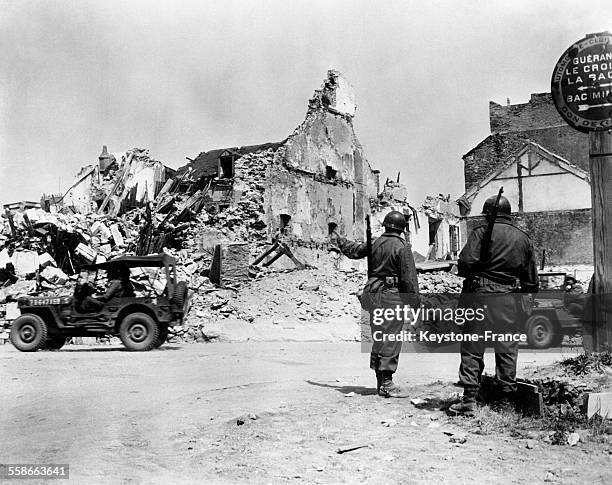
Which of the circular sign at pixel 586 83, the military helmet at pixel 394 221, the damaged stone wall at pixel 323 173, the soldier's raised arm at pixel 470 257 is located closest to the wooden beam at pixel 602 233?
the circular sign at pixel 586 83

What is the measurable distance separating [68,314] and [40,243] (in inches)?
426

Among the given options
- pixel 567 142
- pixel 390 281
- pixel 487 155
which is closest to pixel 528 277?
pixel 390 281

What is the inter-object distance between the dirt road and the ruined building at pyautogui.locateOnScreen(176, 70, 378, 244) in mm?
23549

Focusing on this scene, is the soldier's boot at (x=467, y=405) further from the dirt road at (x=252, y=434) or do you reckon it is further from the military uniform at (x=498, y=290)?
the dirt road at (x=252, y=434)

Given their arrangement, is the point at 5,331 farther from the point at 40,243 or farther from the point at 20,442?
the point at 20,442

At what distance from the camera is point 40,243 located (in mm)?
23969

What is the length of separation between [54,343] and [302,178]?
21699 mm

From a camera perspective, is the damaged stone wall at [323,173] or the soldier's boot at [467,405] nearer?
the soldier's boot at [467,405]

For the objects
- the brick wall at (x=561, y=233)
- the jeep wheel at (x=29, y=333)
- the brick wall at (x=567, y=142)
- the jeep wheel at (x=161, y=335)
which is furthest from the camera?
the brick wall at (x=567, y=142)

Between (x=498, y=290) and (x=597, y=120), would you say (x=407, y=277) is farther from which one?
(x=597, y=120)

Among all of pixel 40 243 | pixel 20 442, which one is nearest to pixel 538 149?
pixel 40 243

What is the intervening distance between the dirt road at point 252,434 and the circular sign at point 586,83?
3.21 meters

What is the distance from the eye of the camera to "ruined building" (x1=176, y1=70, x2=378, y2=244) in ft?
108

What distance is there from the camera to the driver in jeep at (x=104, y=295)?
45.6ft
